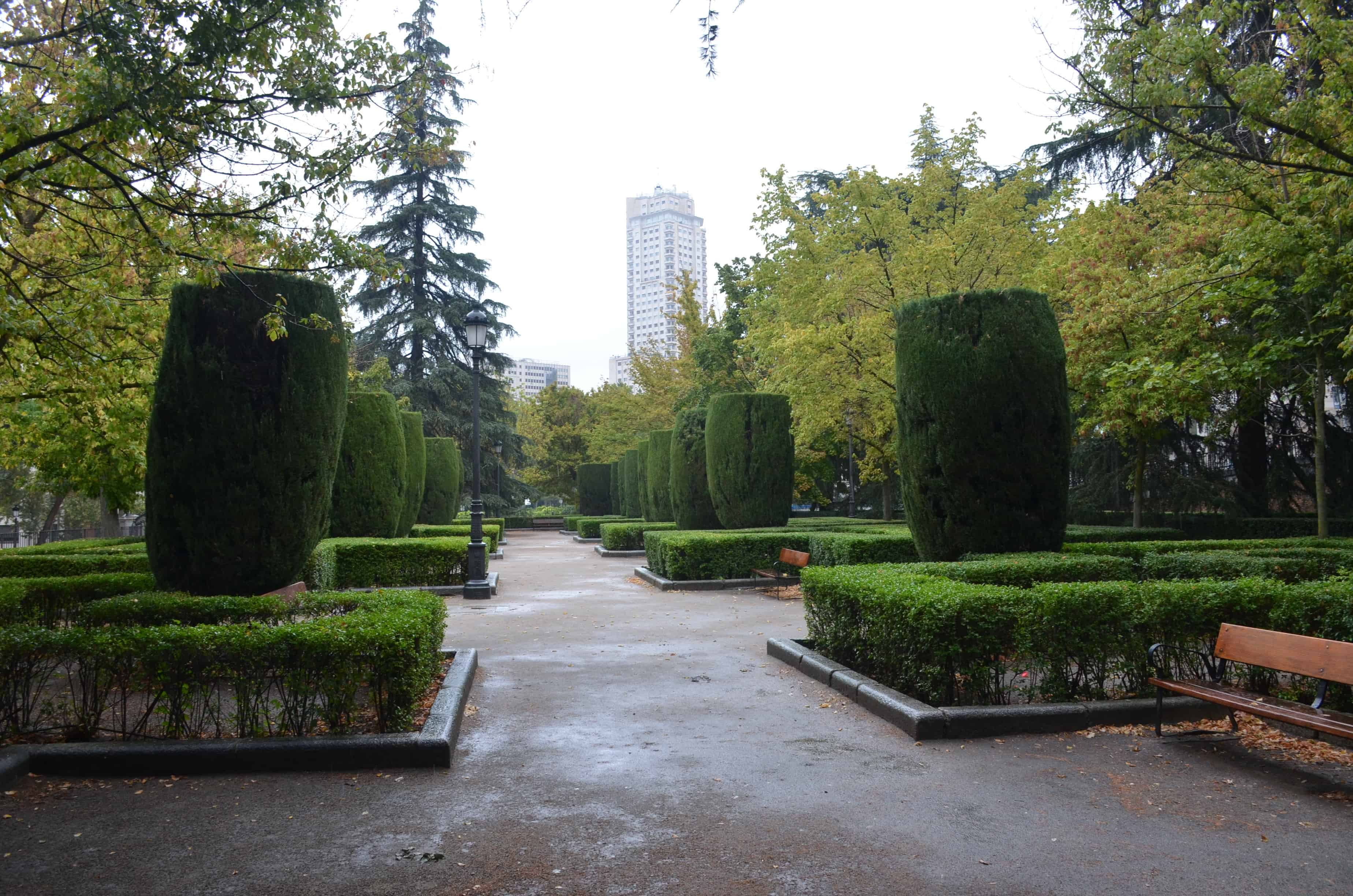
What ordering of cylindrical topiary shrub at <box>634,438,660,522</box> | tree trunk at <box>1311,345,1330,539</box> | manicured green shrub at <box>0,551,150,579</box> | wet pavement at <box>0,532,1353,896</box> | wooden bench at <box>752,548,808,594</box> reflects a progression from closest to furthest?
wet pavement at <box>0,532,1353,896</box>, manicured green shrub at <box>0,551,150,579</box>, tree trunk at <box>1311,345,1330,539</box>, wooden bench at <box>752,548,808,594</box>, cylindrical topiary shrub at <box>634,438,660,522</box>

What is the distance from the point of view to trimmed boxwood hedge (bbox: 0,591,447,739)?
551cm

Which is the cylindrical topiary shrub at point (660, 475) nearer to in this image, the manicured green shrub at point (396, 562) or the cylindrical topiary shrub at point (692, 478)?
the cylindrical topiary shrub at point (692, 478)

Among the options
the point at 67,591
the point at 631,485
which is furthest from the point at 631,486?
the point at 67,591

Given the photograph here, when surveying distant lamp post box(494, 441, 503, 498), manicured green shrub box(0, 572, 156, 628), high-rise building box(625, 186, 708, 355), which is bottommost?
manicured green shrub box(0, 572, 156, 628)

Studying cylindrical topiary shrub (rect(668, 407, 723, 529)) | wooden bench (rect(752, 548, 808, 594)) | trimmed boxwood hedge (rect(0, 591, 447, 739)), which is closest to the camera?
trimmed boxwood hedge (rect(0, 591, 447, 739))

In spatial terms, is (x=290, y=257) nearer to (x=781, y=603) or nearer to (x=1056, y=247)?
(x=781, y=603)

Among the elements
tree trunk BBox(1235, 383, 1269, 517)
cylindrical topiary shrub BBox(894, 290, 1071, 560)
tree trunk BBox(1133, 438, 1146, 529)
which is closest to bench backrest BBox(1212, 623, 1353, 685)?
cylindrical topiary shrub BBox(894, 290, 1071, 560)

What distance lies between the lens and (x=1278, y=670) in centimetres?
554

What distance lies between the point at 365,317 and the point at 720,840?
37.7 metres

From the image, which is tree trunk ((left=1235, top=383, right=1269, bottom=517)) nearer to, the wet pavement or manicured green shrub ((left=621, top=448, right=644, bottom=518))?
the wet pavement

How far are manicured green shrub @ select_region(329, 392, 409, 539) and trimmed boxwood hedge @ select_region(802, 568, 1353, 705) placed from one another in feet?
44.3

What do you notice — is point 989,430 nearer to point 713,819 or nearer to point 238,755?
→ point 713,819

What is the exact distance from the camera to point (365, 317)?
3844 centimetres

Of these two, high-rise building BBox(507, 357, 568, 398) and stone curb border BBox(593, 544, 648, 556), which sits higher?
high-rise building BBox(507, 357, 568, 398)
